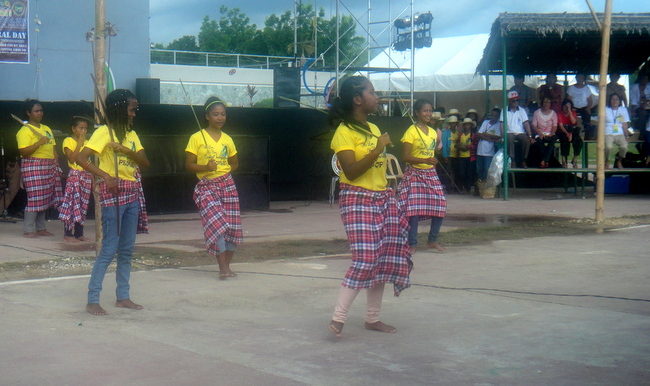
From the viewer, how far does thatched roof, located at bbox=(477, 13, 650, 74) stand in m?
A: 15.0

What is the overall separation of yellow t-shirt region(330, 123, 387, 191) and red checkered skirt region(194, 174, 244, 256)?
243 centimetres

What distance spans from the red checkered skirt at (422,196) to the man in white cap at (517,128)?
7.85m

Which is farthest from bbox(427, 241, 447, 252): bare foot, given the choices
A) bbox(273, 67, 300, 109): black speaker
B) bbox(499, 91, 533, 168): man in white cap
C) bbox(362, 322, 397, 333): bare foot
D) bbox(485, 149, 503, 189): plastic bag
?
bbox(273, 67, 300, 109): black speaker

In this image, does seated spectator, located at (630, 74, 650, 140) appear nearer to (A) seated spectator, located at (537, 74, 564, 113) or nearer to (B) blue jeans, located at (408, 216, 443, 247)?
(A) seated spectator, located at (537, 74, 564, 113)

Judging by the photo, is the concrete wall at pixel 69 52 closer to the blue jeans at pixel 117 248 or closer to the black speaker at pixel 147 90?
the black speaker at pixel 147 90

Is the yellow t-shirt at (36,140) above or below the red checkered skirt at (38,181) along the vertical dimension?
above

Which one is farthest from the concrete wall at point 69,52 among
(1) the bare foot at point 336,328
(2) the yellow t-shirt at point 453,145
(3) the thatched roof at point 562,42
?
(1) the bare foot at point 336,328

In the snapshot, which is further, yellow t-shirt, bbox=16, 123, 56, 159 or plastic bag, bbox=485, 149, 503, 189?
plastic bag, bbox=485, 149, 503, 189

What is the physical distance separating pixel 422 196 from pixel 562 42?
9636 mm

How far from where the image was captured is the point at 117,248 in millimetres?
6402

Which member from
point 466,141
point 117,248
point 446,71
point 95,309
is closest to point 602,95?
point 466,141

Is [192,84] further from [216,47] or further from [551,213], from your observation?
[216,47]

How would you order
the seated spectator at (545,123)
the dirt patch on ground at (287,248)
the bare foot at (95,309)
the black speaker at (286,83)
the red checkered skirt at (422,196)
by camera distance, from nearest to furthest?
1. the bare foot at (95,309)
2. the dirt patch on ground at (287,248)
3. the red checkered skirt at (422,196)
4. the seated spectator at (545,123)
5. the black speaker at (286,83)

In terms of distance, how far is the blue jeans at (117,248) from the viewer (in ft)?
20.7
